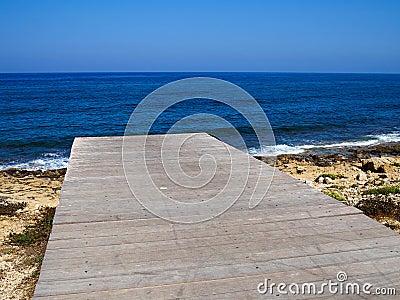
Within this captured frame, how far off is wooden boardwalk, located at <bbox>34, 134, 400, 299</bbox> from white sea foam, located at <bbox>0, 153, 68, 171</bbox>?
11.2 metres

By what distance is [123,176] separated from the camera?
5.52m

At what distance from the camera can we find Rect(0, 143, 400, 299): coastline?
18.4ft

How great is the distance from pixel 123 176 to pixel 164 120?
2302 cm

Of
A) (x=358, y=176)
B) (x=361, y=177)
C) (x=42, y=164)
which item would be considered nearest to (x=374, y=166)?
(x=358, y=176)

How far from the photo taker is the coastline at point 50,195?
5.61 meters

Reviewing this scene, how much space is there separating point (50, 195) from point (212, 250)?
8208 mm

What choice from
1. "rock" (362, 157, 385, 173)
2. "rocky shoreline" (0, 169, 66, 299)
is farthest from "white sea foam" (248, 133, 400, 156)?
"rocky shoreline" (0, 169, 66, 299)

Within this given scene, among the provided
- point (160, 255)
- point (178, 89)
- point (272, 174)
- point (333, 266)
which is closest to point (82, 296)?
point (160, 255)

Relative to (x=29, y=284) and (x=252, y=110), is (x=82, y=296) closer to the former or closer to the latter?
(x=29, y=284)

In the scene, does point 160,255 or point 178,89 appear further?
point 178,89

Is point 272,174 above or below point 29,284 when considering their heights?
above

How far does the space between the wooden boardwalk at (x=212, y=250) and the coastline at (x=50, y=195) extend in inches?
63.8

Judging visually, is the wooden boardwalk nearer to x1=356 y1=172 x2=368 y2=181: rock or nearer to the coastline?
the coastline

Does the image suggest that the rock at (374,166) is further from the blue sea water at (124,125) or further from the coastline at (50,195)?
the blue sea water at (124,125)
